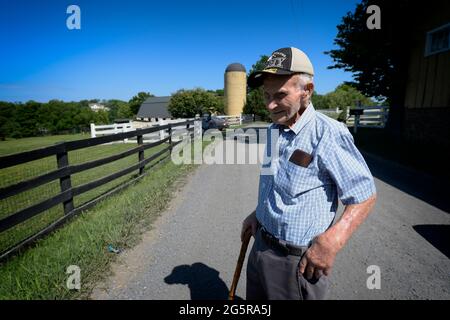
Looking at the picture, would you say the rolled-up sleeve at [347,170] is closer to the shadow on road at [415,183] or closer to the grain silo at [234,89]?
the shadow on road at [415,183]

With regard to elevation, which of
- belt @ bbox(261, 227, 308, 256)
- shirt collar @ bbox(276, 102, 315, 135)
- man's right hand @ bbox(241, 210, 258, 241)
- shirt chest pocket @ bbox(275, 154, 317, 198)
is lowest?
man's right hand @ bbox(241, 210, 258, 241)

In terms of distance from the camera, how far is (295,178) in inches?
61.8

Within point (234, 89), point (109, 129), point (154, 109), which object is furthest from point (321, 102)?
point (109, 129)

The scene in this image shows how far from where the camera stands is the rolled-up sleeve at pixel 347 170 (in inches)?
56.4

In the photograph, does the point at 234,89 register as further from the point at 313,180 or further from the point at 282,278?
the point at 282,278

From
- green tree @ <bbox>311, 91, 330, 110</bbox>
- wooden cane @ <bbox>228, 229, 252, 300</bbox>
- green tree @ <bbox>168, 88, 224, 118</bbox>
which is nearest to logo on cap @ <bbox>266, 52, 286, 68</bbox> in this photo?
wooden cane @ <bbox>228, 229, 252, 300</bbox>

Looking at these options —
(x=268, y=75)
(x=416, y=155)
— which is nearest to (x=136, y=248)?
(x=268, y=75)

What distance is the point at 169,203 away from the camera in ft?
18.4

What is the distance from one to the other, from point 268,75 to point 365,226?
12.0 feet

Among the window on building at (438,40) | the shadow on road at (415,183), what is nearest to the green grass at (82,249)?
the shadow on road at (415,183)

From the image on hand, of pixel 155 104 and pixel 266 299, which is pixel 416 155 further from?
pixel 155 104

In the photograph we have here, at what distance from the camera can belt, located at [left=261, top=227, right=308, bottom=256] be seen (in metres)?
1.57

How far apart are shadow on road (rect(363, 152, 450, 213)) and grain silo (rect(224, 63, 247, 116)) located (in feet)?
157

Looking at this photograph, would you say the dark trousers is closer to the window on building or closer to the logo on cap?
the logo on cap
